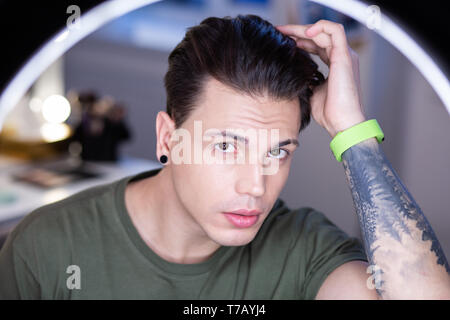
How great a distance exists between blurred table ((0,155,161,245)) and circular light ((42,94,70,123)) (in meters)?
0.27

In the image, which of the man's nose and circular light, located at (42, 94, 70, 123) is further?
circular light, located at (42, 94, 70, 123)

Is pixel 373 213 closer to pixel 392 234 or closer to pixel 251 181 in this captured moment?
pixel 392 234

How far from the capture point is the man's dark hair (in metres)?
0.97

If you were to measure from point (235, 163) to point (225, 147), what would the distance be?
4 cm

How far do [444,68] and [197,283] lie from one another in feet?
2.15

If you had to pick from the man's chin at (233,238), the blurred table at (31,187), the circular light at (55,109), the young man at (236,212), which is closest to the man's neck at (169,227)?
the young man at (236,212)

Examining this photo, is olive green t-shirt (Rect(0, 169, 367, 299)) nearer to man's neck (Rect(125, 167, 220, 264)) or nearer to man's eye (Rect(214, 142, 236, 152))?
man's neck (Rect(125, 167, 220, 264))

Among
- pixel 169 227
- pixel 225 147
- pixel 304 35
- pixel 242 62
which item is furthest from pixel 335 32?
pixel 169 227

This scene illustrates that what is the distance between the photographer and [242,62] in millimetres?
984

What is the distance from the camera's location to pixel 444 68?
79cm

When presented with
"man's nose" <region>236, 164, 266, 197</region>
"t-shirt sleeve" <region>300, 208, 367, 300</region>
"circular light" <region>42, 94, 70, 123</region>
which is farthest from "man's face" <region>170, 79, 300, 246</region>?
"circular light" <region>42, 94, 70, 123</region>

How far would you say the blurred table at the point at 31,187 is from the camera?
1.71m
